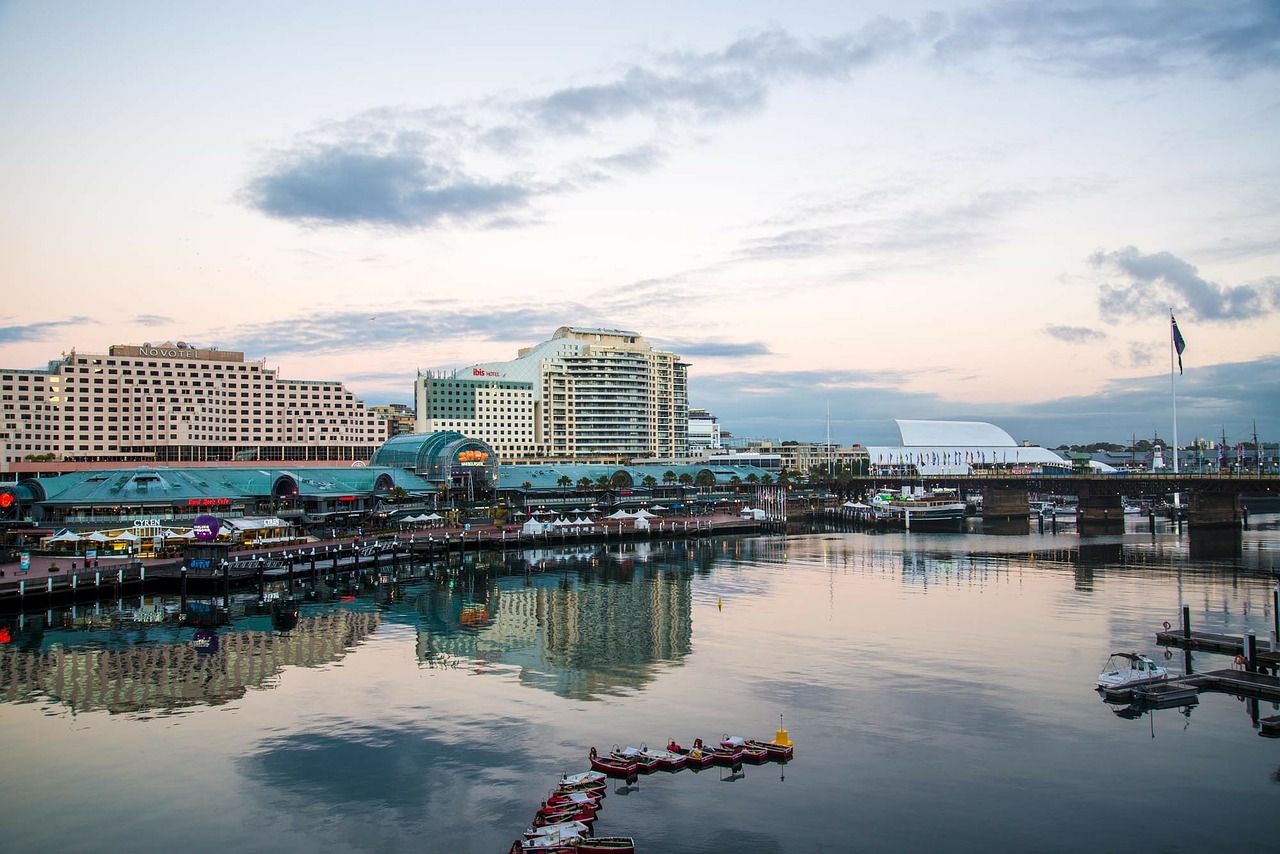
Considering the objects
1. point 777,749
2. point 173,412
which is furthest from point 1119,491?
point 173,412

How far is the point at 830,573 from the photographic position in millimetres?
89562

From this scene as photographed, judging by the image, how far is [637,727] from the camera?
125ft

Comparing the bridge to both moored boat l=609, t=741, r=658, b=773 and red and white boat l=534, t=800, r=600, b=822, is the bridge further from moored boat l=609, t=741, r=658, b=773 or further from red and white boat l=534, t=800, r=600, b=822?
red and white boat l=534, t=800, r=600, b=822

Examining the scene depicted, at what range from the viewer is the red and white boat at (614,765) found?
107 feet

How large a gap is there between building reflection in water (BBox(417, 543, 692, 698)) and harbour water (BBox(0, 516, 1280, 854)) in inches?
14.2

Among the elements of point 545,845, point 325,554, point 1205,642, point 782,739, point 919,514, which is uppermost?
point 325,554

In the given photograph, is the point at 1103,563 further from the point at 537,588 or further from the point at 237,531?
the point at 237,531

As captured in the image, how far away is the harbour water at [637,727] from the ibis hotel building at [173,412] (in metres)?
115

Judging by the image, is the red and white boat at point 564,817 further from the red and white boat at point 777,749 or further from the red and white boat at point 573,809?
the red and white boat at point 777,749

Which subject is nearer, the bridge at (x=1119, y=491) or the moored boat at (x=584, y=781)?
the moored boat at (x=584, y=781)

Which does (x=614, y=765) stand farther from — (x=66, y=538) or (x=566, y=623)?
(x=66, y=538)

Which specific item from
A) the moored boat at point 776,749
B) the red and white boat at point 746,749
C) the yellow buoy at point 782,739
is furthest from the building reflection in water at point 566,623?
the yellow buoy at point 782,739

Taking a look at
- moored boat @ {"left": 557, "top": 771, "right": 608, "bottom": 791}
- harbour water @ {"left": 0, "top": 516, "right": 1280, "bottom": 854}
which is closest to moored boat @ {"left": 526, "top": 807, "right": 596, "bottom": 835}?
harbour water @ {"left": 0, "top": 516, "right": 1280, "bottom": 854}

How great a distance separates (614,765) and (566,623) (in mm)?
29545
